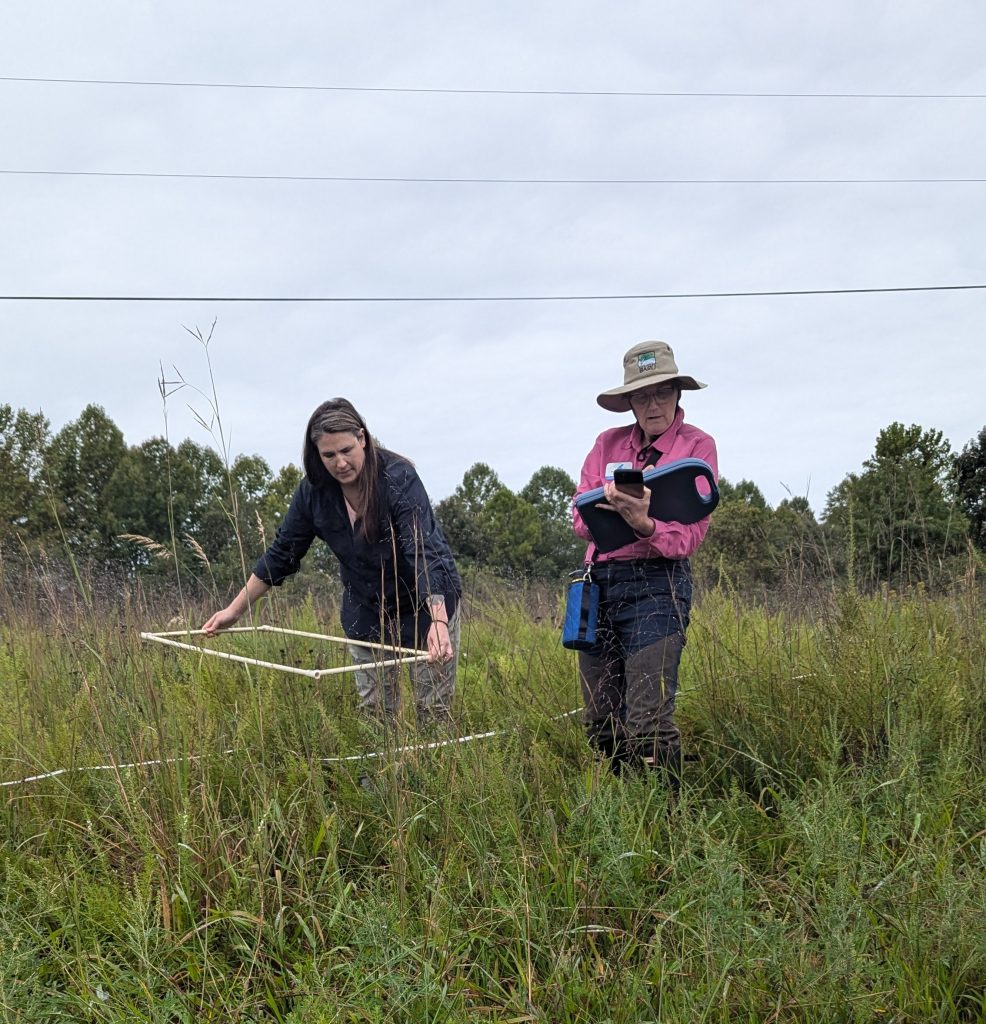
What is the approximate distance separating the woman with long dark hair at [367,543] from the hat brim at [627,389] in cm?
90

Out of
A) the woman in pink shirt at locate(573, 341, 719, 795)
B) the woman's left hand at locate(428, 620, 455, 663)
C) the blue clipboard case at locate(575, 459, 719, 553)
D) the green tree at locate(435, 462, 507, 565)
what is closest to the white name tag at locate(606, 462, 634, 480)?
the woman in pink shirt at locate(573, 341, 719, 795)

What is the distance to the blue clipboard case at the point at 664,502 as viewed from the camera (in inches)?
133

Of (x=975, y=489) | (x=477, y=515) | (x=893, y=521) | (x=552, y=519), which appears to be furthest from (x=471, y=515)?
(x=893, y=521)

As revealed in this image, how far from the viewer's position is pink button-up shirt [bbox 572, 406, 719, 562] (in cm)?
346

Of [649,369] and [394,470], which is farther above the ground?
[649,369]

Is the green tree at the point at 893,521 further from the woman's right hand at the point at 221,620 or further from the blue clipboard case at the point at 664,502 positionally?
the woman's right hand at the point at 221,620

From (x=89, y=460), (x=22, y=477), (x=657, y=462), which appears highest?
(x=89, y=460)

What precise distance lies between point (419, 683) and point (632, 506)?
125 cm

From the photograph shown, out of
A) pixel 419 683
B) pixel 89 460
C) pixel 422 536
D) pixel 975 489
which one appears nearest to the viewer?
pixel 422 536

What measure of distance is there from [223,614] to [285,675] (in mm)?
588

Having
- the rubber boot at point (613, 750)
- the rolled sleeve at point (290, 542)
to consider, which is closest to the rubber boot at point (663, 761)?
the rubber boot at point (613, 750)

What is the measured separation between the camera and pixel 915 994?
90.3 inches

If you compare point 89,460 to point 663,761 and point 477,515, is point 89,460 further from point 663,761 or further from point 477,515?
point 663,761

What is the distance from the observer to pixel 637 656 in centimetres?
349
